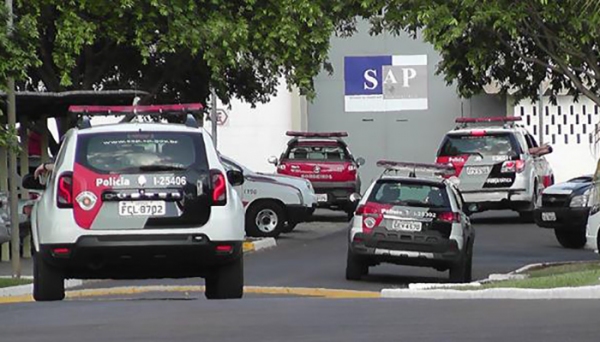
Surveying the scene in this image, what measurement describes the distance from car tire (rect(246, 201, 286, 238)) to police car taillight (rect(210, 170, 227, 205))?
15707mm

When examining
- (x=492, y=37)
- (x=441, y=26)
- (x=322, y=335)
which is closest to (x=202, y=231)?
(x=322, y=335)

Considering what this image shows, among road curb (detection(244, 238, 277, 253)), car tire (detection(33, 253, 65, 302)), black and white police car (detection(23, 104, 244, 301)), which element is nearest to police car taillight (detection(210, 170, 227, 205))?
black and white police car (detection(23, 104, 244, 301))

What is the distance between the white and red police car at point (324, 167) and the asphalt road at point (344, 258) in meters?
0.66

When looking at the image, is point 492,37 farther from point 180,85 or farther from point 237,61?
point 180,85

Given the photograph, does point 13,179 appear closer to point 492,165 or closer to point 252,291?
point 252,291

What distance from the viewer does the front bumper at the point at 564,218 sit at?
96.7ft

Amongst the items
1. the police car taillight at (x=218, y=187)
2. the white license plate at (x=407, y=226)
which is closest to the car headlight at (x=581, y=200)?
the white license plate at (x=407, y=226)

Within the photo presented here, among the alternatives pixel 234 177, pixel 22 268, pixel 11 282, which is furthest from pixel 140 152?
pixel 22 268

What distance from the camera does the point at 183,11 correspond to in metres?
30.2

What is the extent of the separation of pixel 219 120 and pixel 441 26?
91.0 ft

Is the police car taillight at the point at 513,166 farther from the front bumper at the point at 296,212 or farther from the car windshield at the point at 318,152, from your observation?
the front bumper at the point at 296,212

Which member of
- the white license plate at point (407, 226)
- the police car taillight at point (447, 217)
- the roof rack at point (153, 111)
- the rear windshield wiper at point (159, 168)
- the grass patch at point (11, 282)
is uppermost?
the roof rack at point (153, 111)

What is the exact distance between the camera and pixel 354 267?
23.6 m

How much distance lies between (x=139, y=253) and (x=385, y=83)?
36.7 m
